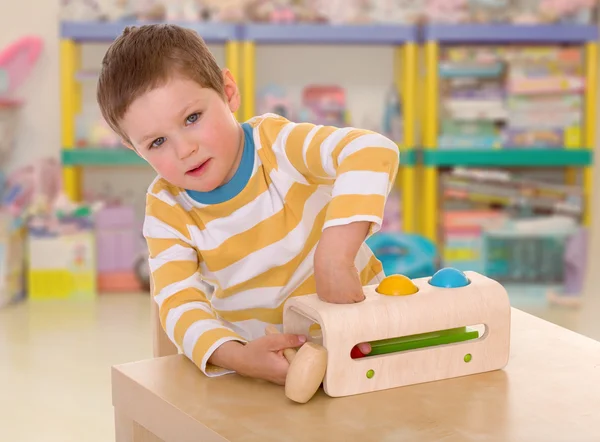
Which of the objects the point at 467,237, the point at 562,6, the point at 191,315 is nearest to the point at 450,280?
the point at 191,315

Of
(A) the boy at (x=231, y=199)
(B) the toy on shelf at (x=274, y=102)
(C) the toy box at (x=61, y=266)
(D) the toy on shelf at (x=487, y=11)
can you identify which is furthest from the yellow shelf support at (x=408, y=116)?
(A) the boy at (x=231, y=199)

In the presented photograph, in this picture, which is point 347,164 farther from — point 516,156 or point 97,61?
point 97,61

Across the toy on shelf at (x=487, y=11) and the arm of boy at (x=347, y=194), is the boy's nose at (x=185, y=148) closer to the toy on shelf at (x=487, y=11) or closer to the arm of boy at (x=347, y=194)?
the arm of boy at (x=347, y=194)

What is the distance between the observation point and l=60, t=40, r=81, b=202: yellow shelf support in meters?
3.03

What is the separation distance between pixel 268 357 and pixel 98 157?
2.23 m

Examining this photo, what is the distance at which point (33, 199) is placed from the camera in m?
3.12

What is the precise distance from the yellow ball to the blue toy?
159 cm

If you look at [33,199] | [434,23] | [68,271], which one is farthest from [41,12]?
[434,23]

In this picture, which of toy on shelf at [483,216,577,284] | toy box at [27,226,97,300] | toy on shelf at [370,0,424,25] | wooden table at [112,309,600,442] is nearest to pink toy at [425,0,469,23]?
toy on shelf at [370,0,424,25]

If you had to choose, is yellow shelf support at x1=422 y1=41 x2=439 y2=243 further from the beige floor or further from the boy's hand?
the boy's hand

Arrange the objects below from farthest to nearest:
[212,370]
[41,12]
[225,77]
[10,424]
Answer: [41,12] < [10,424] < [225,77] < [212,370]

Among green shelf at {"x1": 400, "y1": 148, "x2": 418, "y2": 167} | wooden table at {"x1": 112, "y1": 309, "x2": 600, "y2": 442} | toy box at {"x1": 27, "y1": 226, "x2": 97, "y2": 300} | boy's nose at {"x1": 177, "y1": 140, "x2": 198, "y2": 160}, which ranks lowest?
toy box at {"x1": 27, "y1": 226, "x2": 97, "y2": 300}

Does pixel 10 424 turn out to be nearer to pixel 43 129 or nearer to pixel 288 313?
pixel 288 313

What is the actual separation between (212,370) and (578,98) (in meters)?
2.36
